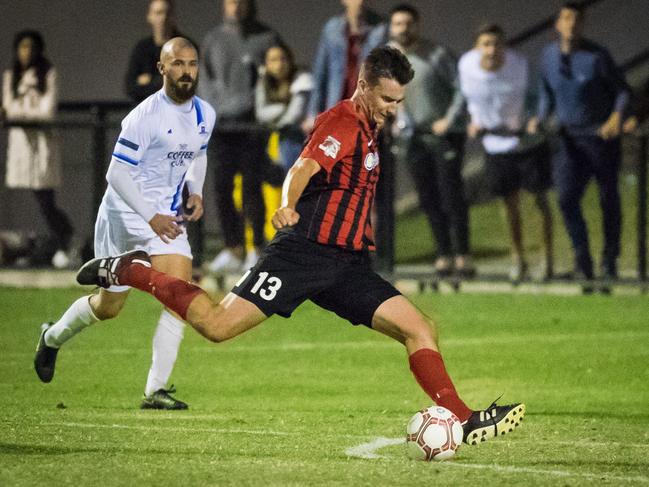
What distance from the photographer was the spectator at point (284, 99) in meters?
15.0

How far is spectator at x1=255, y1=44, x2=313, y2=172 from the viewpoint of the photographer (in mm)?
14992

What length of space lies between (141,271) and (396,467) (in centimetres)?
187

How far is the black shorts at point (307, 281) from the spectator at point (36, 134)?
8.37 meters

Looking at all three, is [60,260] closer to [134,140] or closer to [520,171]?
[520,171]

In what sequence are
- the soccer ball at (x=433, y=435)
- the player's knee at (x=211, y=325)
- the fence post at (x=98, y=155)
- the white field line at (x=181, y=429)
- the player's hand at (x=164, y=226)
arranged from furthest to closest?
the fence post at (x=98, y=155) < the player's hand at (x=164, y=226) < the white field line at (x=181, y=429) < the player's knee at (x=211, y=325) < the soccer ball at (x=433, y=435)

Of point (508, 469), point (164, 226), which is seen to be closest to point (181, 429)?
point (164, 226)

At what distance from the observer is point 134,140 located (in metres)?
9.05

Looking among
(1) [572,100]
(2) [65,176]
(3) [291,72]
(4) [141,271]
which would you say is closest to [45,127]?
(2) [65,176]

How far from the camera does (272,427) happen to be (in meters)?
8.82

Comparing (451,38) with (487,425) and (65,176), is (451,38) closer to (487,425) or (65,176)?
(65,176)

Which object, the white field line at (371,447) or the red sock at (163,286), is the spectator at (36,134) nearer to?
the red sock at (163,286)

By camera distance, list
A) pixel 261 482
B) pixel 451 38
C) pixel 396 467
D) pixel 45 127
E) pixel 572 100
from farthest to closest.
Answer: pixel 451 38
pixel 45 127
pixel 572 100
pixel 396 467
pixel 261 482

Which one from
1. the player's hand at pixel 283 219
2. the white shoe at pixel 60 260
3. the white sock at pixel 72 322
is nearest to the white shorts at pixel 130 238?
the white sock at pixel 72 322

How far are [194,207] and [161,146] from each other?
44 cm
